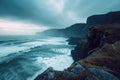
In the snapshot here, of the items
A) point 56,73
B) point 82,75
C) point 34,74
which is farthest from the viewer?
point 34,74

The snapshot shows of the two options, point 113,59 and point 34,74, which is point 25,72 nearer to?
point 34,74

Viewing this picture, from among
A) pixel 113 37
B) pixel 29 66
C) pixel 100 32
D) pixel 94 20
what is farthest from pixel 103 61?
pixel 94 20

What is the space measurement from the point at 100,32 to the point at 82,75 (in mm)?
29941

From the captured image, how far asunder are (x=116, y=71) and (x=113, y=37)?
2264cm

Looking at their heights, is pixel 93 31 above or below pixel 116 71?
above

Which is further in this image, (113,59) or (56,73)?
(113,59)

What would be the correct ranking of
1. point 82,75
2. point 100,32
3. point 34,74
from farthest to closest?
point 100,32, point 34,74, point 82,75

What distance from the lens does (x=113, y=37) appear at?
36.7 metres

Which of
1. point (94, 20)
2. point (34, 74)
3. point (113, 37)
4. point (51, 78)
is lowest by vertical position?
point (34, 74)

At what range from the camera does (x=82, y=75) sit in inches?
570

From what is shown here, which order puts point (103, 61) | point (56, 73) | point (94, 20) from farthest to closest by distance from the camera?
point (94, 20) < point (103, 61) < point (56, 73)

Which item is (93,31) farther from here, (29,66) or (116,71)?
(116,71)

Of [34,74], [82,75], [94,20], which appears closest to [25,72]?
[34,74]

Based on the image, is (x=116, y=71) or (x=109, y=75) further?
A: (x=116, y=71)
